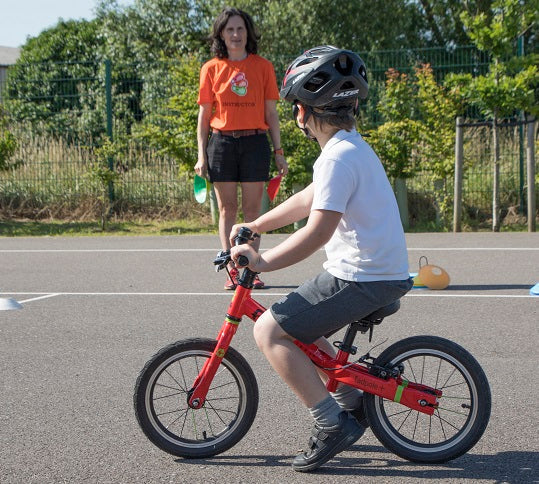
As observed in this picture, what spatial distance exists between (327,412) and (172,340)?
2838mm

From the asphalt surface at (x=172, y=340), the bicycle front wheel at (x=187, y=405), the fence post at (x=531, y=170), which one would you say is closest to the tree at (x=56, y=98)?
the asphalt surface at (x=172, y=340)

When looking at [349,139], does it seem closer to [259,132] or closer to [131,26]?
[259,132]

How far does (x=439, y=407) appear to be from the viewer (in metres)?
4.42

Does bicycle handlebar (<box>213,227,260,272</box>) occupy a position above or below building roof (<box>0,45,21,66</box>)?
below

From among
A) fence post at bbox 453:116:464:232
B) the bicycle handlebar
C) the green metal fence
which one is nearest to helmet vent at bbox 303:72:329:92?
the bicycle handlebar

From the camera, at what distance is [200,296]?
8602mm

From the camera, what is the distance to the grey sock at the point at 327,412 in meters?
4.17

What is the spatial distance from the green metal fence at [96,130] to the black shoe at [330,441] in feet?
33.3

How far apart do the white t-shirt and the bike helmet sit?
0.16 m

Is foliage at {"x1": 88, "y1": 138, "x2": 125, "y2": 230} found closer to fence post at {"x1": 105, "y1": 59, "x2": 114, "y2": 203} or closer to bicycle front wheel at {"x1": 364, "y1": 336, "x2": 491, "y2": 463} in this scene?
fence post at {"x1": 105, "y1": 59, "x2": 114, "y2": 203}

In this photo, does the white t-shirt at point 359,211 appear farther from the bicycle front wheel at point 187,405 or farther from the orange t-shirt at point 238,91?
the orange t-shirt at point 238,91

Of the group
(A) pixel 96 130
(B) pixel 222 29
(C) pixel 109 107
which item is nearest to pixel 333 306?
(B) pixel 222 29

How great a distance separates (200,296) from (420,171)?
19.6 ft

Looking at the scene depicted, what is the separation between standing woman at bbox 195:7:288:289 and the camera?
333 inches
